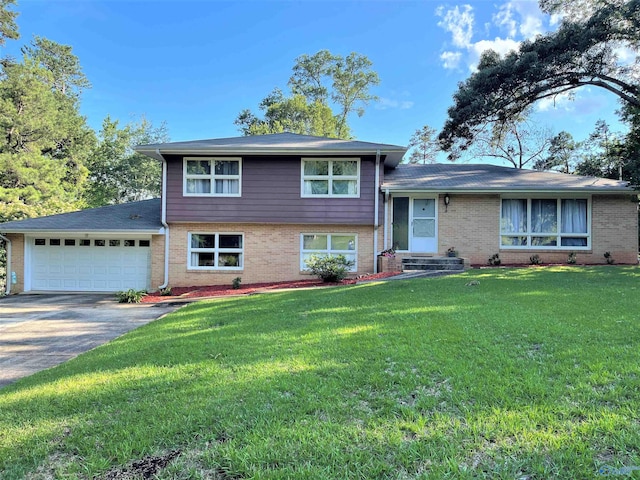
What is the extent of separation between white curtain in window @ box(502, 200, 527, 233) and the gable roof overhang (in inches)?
22.8

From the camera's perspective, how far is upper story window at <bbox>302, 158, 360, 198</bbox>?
1309 cm

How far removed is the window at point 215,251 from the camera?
1326 cm

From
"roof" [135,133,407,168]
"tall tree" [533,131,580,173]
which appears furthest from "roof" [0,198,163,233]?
"tall tree" [533,131,580,173]

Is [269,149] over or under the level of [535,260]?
over

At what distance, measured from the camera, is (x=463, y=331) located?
4.62 metres

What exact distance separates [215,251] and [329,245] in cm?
429

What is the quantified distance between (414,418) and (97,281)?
46.6ft

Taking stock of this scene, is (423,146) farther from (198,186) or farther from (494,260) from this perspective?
(198,186)

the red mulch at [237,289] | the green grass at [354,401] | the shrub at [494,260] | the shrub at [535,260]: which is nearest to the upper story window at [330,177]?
the red mulch at [237,289]

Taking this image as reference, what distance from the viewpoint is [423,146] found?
32812mm

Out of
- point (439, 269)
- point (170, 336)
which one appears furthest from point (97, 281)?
point (439, 269)

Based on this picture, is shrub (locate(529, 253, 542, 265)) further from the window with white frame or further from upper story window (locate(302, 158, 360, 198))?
upper story window (locate(302, 158, 360, 198))

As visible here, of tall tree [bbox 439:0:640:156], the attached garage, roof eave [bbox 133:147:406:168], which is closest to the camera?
roof eave [bbox 133:147:406:168]

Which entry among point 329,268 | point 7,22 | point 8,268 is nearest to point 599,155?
point 329,268
